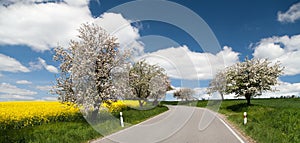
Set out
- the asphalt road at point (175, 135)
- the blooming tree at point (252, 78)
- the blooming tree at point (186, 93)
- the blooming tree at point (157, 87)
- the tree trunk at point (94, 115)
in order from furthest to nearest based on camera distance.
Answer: the blooming tree at point (186, 93) < the blooming tree at point (157, 87) < the blooming tree at point (252, 78) < the tree trunk at point (94, 115) < the asphalt road at point (175, 135)

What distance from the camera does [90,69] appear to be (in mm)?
17578

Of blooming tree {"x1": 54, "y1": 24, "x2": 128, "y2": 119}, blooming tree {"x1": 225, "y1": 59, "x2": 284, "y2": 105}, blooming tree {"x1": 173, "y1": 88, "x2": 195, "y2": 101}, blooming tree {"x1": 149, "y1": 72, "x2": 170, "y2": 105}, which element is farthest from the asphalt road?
blooming tree {"x1": 173, "y1": 88, "x2": 195, "y2": 101}

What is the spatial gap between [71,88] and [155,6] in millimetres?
8368

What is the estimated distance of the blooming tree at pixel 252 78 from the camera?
3273 cm

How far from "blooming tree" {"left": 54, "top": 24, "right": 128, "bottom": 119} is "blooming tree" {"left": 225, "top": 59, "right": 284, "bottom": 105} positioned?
20.3 metres

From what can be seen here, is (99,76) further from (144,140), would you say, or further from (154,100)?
(154,100)

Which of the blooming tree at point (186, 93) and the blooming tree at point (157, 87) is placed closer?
the blooming tree at point (157, 87)

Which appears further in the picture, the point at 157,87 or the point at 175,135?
the point at 157,87

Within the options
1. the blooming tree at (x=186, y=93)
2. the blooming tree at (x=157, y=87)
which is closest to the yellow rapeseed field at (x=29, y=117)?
the blooming tree at (x=157, y=87)

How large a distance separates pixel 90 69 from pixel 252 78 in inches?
921

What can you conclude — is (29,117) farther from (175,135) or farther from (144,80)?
(144,80)

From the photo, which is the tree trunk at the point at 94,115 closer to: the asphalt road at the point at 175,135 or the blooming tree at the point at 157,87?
the asphalt road at the point at 175,135

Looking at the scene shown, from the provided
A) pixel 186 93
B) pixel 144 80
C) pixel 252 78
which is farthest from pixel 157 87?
pixel 186 93

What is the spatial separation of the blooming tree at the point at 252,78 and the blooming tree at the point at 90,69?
66.6ft
